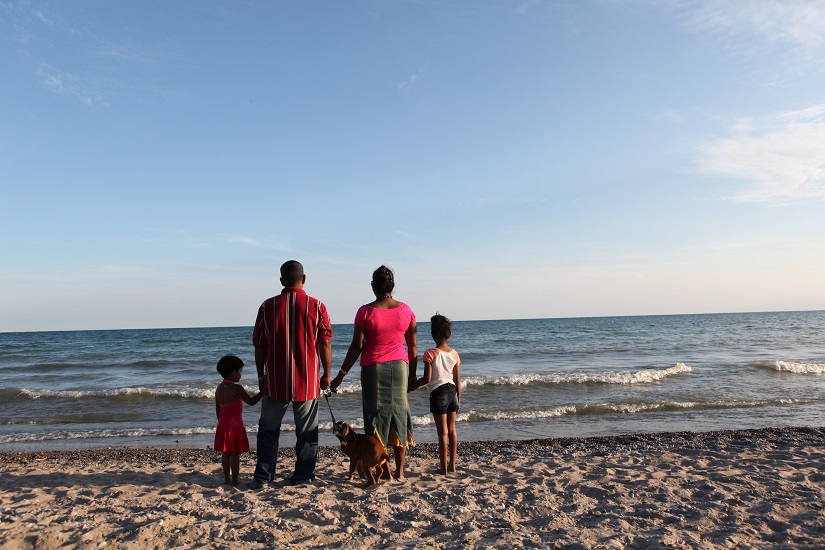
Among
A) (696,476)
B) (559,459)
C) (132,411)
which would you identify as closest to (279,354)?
(559,459)

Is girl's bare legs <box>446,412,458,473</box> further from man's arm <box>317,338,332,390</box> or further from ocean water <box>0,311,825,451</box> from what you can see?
ocean water <box>0,311,825,451</box>

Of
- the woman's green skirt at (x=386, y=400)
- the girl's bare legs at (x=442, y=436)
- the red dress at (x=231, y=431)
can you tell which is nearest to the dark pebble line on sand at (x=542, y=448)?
the girl's bare legs at (x=442, y=436)

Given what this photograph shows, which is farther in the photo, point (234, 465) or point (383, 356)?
point (234, 465)

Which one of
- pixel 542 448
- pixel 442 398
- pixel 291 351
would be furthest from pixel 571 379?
pixel 291 351

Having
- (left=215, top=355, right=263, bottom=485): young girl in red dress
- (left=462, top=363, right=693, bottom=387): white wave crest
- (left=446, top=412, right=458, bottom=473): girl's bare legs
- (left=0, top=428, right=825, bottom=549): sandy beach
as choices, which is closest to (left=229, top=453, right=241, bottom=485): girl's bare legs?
(left=215, top=355, right=263, bottom=485): young girl in red dress

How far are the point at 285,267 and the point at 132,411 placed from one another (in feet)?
28.9

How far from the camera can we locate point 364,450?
4.30 metres

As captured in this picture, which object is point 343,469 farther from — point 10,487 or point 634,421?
point 634,421

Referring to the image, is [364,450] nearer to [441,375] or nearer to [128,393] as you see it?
[441,375]

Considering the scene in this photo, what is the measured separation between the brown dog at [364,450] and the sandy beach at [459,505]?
0.54 ft

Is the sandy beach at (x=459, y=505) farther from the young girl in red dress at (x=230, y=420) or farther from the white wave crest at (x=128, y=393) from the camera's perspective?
the white wave crest at (x=128, y=393)

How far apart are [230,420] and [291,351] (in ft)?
3.26

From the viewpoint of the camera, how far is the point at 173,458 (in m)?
6.73

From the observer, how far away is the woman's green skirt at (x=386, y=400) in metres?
4.18
